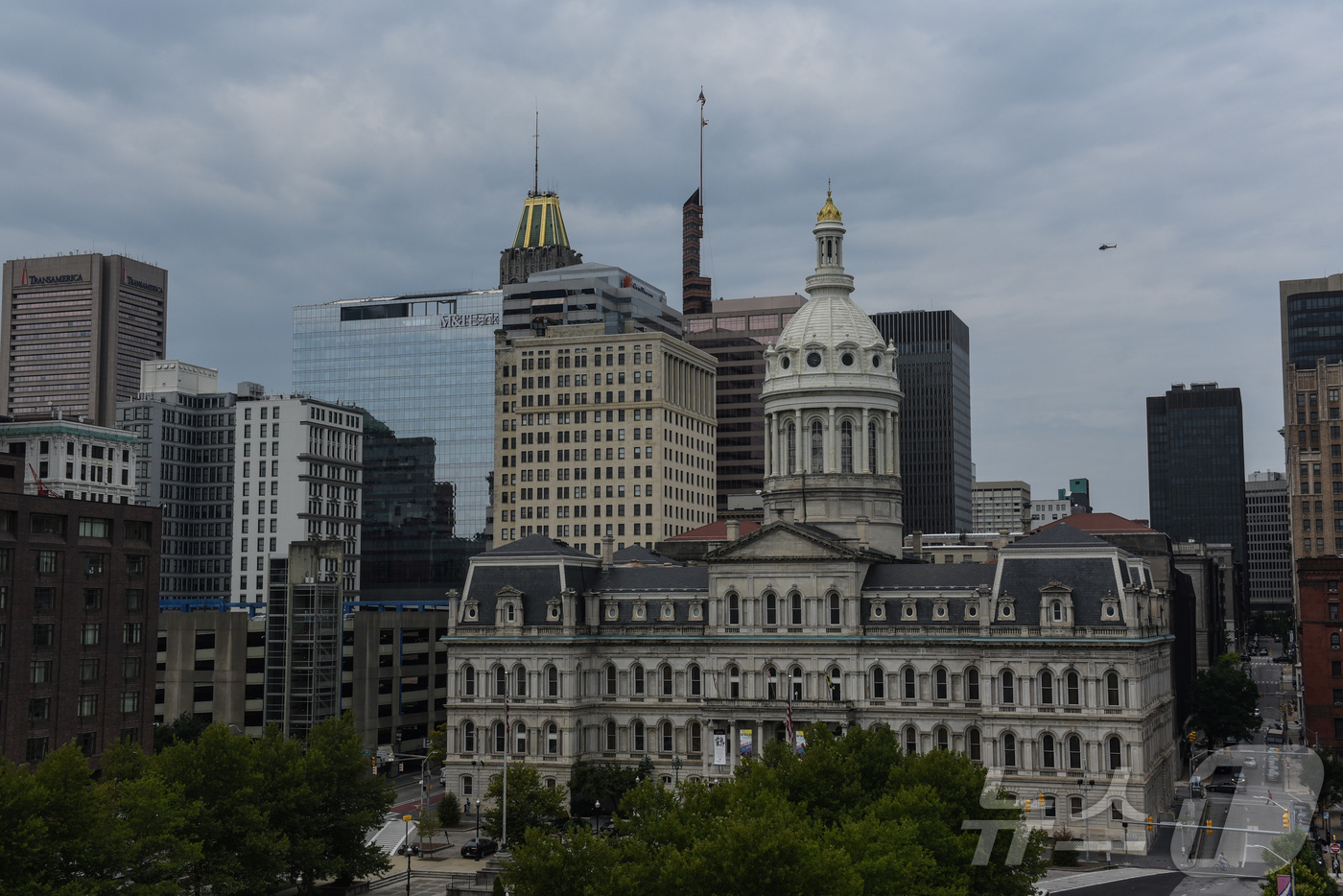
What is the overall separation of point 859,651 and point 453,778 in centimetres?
3555

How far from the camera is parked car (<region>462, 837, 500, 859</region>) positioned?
4050 inches

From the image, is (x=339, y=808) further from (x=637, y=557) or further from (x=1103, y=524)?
(x=1103, y=524)

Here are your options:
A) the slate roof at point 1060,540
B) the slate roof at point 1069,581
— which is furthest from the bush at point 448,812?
the slate roof at point 1060,540

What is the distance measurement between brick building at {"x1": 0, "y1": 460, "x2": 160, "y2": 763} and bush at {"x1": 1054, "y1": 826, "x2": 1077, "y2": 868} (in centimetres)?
6564

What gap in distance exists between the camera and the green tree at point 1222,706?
495 ft

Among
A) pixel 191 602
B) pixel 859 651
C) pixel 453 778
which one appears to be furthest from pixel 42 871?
pixel 191 602

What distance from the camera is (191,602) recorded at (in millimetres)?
170125

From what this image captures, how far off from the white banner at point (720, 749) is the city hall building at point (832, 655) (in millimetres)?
154

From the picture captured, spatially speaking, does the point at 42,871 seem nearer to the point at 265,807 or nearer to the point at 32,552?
the point at 265,807

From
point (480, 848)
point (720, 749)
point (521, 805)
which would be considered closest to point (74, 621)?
point (480, 848)

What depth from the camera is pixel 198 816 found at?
7762cm

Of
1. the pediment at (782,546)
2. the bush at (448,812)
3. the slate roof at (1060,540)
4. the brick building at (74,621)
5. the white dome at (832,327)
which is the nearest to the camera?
the brick building at (74,621)

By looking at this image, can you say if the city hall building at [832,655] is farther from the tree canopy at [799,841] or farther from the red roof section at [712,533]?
the red roof section at [712,533]

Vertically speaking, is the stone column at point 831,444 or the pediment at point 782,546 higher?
the stone column at point 831,444
